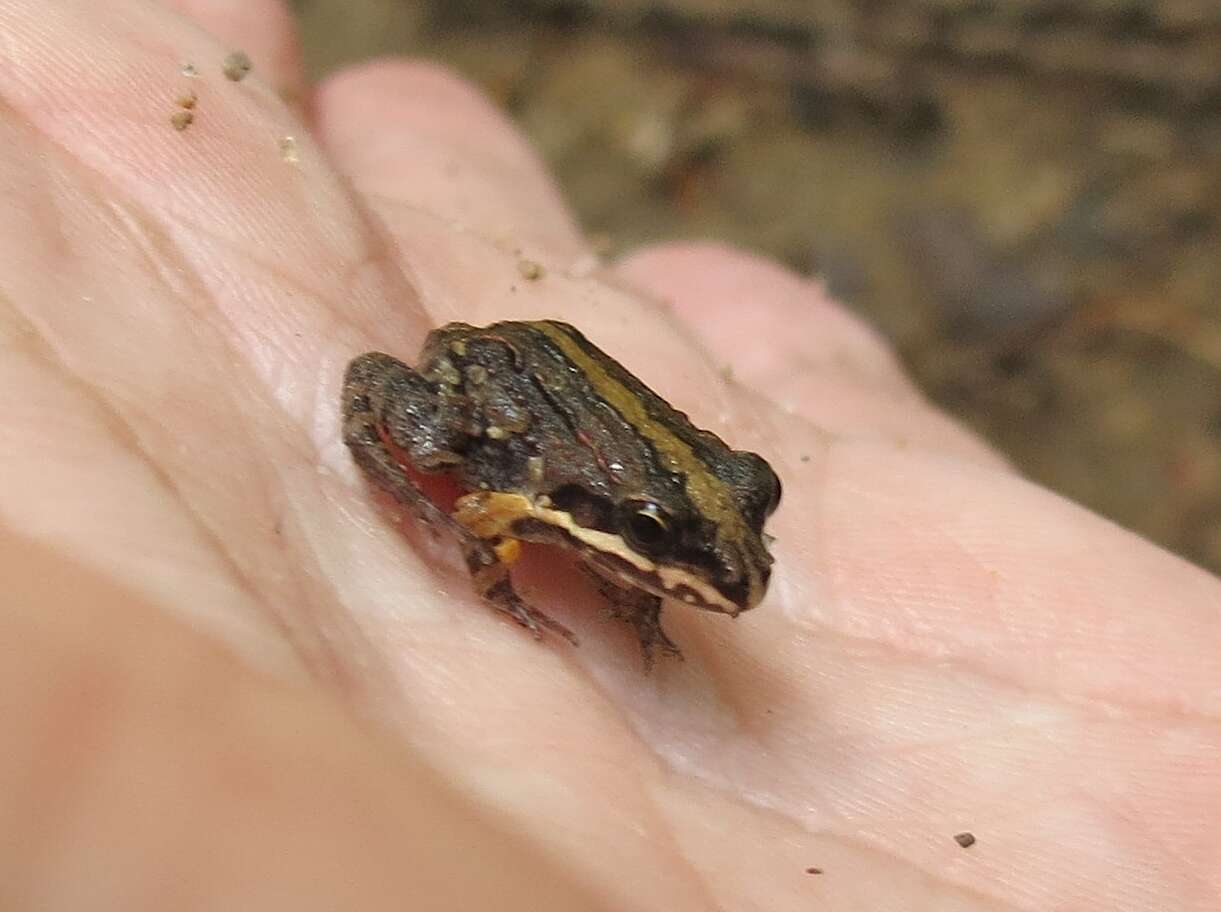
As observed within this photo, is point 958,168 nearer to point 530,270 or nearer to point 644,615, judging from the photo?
point 530,270

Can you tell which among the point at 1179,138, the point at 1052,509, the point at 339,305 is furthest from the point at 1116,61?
the point at 339,305

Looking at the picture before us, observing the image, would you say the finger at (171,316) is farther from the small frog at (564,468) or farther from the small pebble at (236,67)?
the small frog at (564,468)

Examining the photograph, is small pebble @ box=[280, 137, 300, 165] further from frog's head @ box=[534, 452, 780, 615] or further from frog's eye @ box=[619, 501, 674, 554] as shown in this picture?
frog's eye @ box=[619, 501, 674, 554]

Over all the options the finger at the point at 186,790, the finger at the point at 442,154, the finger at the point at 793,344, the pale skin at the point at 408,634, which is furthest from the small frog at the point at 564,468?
the finger at the point at 793,344

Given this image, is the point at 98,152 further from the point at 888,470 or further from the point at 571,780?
the point at 888,470

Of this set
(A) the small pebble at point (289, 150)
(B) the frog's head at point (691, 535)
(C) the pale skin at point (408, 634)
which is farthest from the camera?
(A) the small pebble at point (289, 150)
